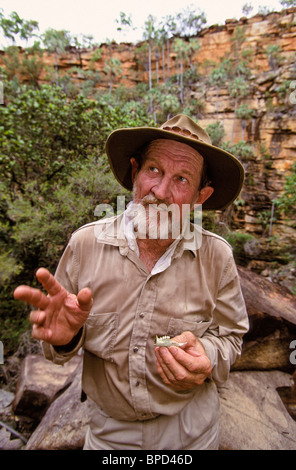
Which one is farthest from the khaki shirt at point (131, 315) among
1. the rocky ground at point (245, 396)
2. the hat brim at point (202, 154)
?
the rocky ground at point (245, 396)

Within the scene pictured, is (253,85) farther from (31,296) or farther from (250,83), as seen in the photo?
(31,296)

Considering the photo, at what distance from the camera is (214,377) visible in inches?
59.8

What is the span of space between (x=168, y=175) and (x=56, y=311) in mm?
979

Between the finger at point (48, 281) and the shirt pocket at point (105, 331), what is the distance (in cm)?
45

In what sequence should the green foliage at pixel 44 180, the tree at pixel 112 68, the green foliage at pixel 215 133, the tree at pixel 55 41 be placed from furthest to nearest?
the tree at pixel 55 41, the tree at pixel 112 68, the green foliage at pixel 215 133, the green foliage at pixel 44 180

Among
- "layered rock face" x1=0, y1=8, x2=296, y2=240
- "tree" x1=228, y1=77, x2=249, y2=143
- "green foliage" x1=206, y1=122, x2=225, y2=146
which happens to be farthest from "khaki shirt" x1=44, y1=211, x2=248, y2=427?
"tree" x1=228, y1=77, x2=249, y2=143

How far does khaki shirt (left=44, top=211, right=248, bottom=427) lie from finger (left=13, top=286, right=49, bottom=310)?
0.43 metres

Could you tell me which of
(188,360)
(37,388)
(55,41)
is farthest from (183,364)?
(55,41)

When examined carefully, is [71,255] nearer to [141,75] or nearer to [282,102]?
[282,102]

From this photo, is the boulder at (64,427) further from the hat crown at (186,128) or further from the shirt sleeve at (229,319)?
the hat crown at (186,128)

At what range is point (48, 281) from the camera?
3.24 feet

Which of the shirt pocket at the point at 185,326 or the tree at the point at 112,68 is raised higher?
the tree at the point at 112,68

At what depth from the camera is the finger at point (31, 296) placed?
890mm
